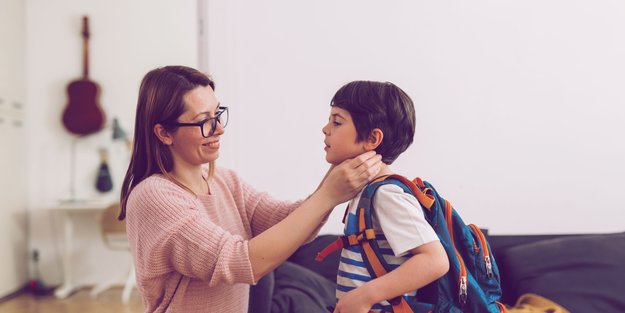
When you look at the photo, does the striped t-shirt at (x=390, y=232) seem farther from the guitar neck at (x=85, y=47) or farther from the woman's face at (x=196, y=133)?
the guitar neck at (x=85, y=47)

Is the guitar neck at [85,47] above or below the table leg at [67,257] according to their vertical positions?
above

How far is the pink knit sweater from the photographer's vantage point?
1.01m

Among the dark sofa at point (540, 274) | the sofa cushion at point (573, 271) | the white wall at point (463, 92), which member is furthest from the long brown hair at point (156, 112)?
the sofa cushion at point (573, 271)

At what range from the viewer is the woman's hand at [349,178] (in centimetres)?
107

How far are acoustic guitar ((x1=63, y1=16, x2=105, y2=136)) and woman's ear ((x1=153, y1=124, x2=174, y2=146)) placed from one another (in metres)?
3.53

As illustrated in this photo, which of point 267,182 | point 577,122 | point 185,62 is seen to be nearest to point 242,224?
point 267,182

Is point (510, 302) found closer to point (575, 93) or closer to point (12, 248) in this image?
point (575, 93)

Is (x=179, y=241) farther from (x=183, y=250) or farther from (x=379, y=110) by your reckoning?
(x=379, y=110)

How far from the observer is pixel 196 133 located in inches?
45.3

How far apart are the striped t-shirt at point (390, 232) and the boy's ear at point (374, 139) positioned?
0.11 metres

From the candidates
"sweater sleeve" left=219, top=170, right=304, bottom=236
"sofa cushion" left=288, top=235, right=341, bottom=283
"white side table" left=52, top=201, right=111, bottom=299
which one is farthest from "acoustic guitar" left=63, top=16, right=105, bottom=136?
"sweater sleeve" left=219, top=170, right=304, bottom=236

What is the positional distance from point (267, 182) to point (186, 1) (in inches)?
107

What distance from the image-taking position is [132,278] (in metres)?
3.97

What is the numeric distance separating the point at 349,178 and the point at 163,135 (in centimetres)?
44
